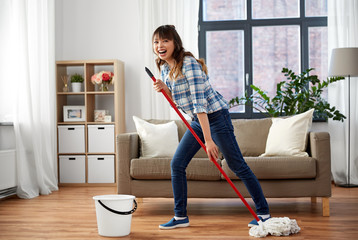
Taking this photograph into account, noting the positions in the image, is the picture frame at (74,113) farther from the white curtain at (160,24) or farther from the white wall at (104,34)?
the white curtain at (160,24)

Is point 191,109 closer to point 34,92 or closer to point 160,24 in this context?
point 34,92

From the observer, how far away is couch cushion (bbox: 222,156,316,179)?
3.46m

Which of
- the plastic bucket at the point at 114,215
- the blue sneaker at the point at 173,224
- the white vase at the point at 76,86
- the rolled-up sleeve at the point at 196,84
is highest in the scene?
the white vase at the point at 76,86

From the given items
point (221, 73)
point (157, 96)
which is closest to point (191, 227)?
point (157, 96)

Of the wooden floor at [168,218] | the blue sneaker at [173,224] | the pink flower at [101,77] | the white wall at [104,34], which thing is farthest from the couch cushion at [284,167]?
the white wall at [104,34]

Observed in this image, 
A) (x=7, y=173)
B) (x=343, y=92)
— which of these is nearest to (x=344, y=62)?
(x=343, y=92)

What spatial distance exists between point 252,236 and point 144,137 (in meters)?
1.46

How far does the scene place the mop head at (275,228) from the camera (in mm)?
2840

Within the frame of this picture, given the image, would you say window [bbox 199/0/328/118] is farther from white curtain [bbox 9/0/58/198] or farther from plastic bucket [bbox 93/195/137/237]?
plastic bucket [bbox 93/195/137/237]

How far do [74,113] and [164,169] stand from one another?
2196 millimetres

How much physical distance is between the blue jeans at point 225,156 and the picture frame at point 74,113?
2.63 meters

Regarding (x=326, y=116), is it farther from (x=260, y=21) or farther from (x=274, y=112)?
(x=260, y=21)

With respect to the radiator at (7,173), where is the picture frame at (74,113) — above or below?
above

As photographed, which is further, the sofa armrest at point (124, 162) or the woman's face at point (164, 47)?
the sofa armrest at point (124, 162)
